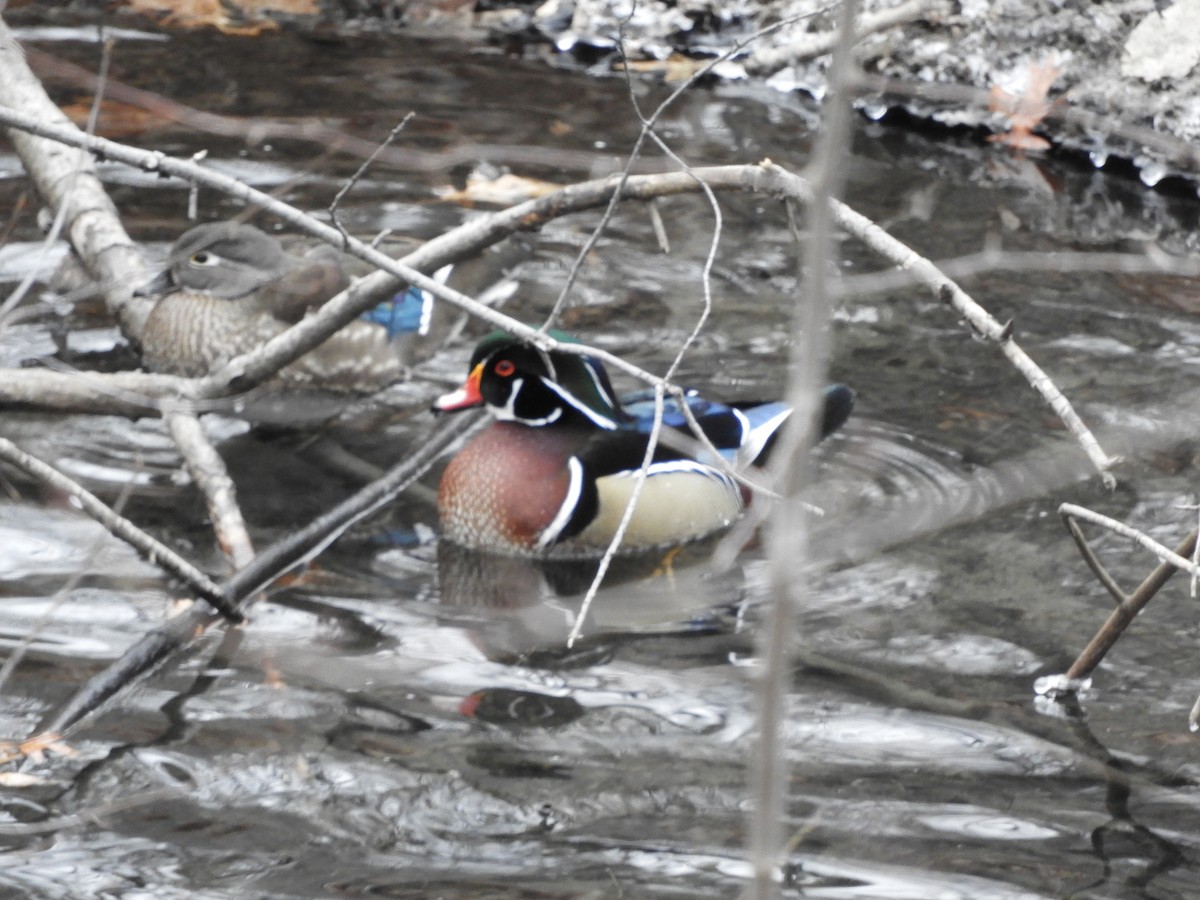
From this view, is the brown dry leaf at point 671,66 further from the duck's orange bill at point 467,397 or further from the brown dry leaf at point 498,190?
the duck's orange bill at point 467,397

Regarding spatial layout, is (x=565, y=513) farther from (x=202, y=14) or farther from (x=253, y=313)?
(x=202, y=14)

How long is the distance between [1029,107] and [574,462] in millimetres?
4283

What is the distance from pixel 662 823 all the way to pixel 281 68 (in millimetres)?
6459

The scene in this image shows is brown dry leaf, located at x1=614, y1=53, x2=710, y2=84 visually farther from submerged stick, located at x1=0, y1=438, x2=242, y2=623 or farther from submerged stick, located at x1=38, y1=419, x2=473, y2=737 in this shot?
submerged stick, located at x1=0, y1=438, x2=242, y2=623

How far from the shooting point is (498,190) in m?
7.39

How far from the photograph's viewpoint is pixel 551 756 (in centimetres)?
366

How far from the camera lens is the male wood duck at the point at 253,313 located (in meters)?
5.88

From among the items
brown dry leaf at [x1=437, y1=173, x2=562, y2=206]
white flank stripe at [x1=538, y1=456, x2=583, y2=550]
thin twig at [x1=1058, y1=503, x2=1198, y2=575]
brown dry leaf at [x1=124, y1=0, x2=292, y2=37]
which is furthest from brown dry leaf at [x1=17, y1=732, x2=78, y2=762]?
brown dry leaf at [x1=124, y1=0, x2=292, y2=37]

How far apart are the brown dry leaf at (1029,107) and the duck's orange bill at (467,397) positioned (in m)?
4.06

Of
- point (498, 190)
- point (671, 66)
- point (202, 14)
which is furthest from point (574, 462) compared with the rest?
point (202, 14)

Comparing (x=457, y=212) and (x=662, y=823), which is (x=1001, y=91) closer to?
(x=457, y=212)

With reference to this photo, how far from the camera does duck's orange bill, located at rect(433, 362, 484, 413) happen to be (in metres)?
5.11

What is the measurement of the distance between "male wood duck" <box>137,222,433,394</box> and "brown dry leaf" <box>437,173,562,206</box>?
50.1 inches

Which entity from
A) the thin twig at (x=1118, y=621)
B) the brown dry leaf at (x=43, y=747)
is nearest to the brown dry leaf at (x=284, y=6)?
the brown dry leaf at (x=43, y=747)
